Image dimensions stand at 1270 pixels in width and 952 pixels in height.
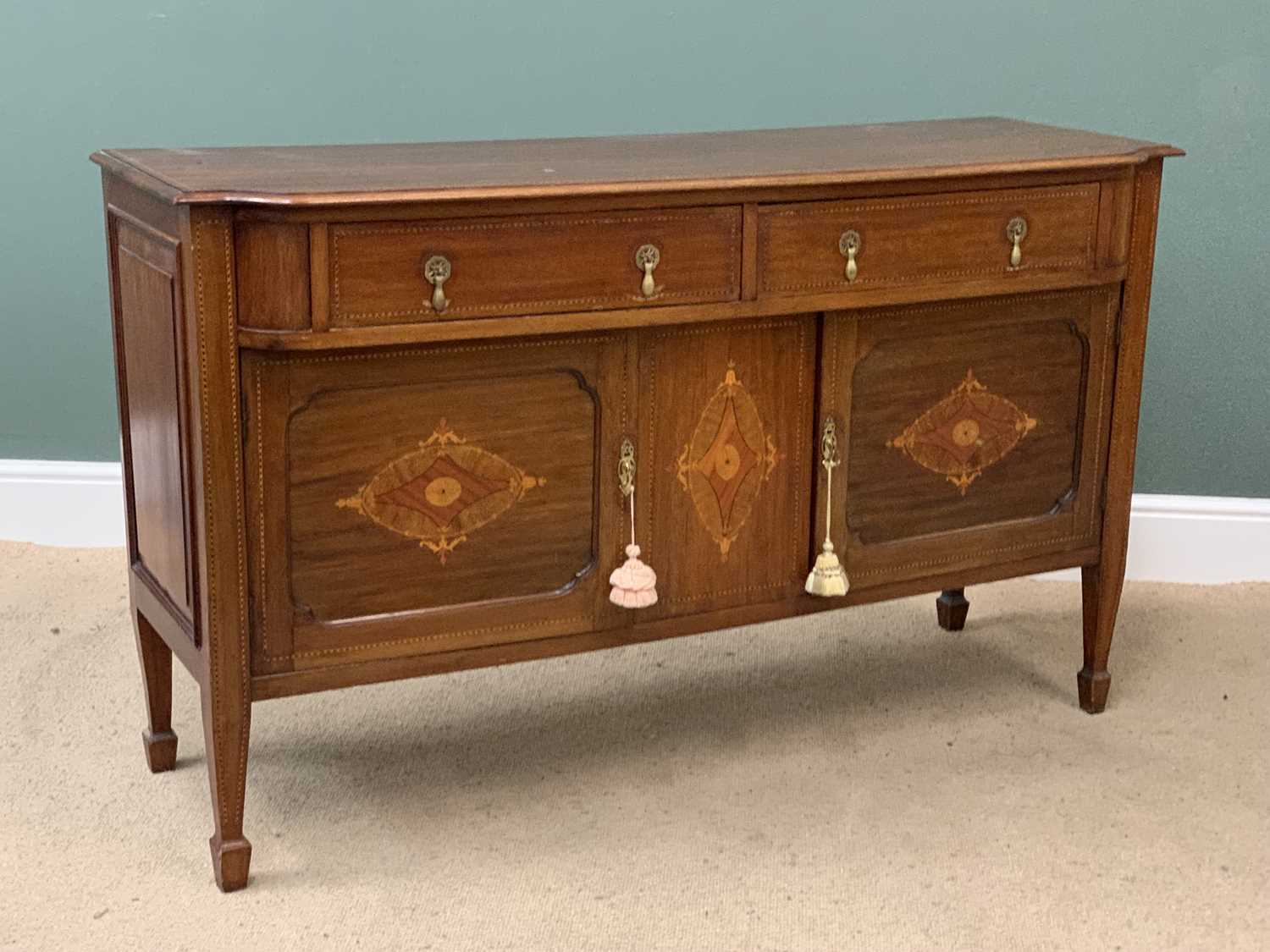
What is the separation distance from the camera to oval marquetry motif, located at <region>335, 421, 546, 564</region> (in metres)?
2.18

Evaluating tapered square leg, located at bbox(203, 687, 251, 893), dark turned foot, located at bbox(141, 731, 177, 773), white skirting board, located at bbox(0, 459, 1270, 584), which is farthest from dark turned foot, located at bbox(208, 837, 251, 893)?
white skirting board, located at bbox(0, 459, 1270, 584)

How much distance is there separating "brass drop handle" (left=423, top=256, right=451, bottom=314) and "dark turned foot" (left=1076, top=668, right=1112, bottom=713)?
50.1 inches

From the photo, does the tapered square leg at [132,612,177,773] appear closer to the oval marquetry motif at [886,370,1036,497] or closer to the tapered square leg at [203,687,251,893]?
the tapered square leg at [203,687,251,893]

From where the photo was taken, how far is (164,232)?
2.12 m

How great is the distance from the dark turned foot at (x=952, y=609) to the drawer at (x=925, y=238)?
2.59 feet

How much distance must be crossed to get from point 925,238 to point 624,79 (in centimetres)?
97

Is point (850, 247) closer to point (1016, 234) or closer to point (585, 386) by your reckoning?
point (1016, 234)

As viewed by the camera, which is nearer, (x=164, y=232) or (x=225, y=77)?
(x=164, y=232)

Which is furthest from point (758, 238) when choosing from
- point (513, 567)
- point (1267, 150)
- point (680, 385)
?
point (1267, 150)

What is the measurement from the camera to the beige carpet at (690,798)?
7.13ft

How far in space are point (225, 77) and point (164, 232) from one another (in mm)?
1140

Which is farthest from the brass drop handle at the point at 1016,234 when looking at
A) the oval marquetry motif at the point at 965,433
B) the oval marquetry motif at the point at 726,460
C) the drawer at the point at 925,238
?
the oval marquetry motif at the point at 726,460

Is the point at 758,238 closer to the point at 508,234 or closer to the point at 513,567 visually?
the point at 508,234

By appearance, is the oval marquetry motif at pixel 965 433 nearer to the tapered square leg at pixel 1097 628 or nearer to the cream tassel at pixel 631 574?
the tapered square leg at pixel 1097 628
